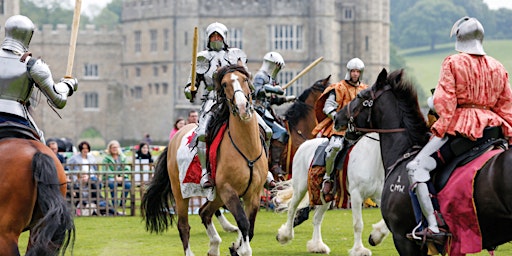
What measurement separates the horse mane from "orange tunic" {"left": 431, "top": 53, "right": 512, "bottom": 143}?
595 millimetres

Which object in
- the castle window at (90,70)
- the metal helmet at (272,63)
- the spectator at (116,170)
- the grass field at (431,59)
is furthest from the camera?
the grass field at (431,59)

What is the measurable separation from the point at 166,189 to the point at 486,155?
5873 millimetres

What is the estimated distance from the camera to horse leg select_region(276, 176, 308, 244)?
50.0 ft

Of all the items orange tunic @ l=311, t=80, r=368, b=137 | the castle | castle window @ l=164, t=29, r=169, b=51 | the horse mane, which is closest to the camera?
the horse mane

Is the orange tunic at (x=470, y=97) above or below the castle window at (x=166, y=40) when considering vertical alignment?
below

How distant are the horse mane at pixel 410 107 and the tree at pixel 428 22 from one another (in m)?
156

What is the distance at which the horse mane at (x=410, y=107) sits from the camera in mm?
10406

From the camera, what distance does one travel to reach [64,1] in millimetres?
143125

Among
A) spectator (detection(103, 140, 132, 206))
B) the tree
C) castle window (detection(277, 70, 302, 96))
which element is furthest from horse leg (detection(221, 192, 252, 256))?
the tree

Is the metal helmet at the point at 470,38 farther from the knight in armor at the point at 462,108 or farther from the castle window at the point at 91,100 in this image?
the castle window at the point at 91,100

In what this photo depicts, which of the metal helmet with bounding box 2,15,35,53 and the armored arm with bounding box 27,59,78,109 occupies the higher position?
the metal helmet with bounding box 2,15,35,53

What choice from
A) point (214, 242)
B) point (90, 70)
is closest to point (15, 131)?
point (214, 242)

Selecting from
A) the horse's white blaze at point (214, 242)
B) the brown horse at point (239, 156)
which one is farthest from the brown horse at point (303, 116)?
the brown horse at point (239, 156)

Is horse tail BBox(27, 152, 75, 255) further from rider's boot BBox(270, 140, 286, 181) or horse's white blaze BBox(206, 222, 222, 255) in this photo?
rider's boot BBox(270, 140, 286, 181)
